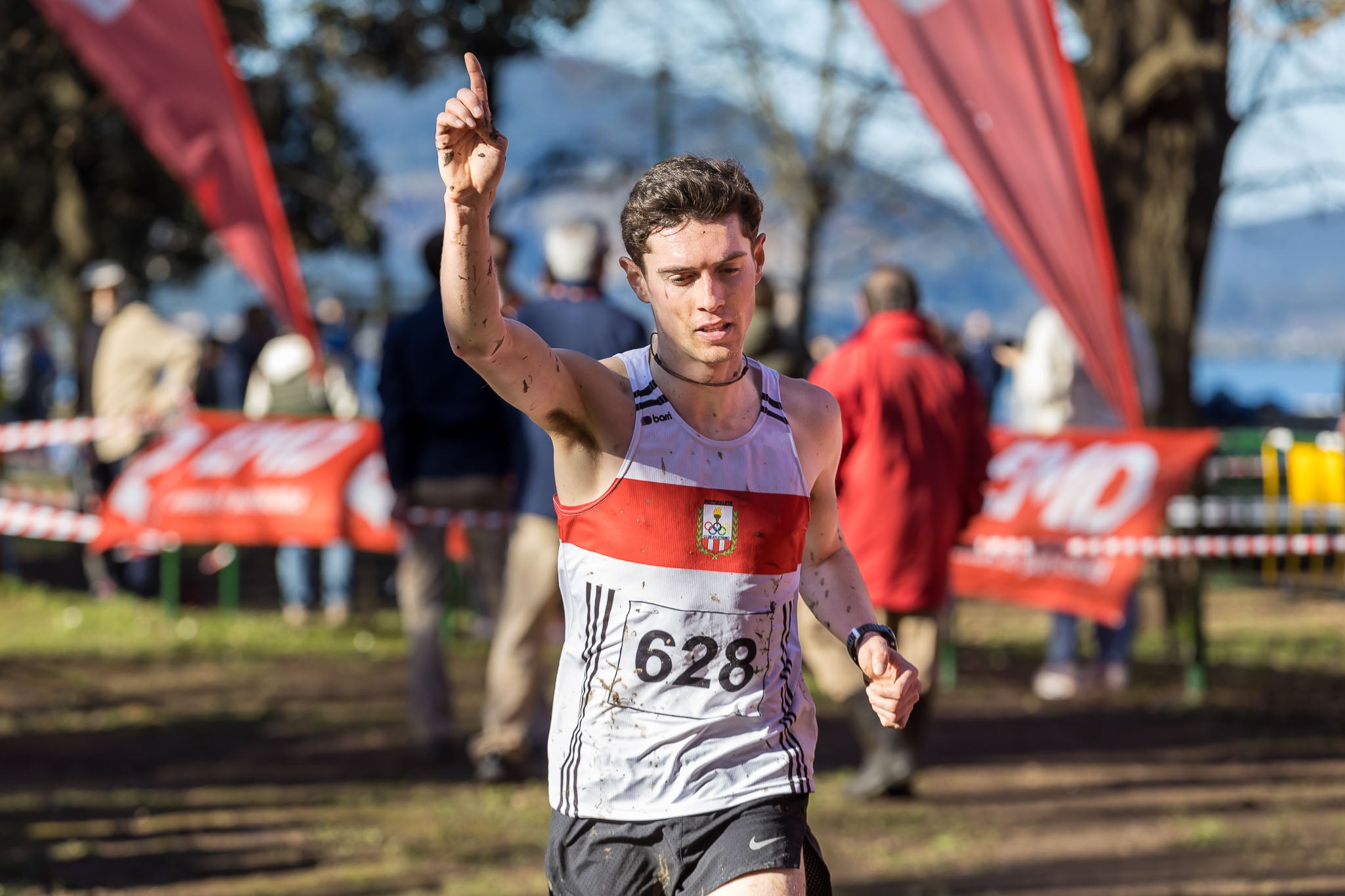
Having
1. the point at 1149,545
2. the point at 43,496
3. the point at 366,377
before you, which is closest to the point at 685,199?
the point at 1149,545

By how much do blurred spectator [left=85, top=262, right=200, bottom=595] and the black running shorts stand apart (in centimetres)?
883

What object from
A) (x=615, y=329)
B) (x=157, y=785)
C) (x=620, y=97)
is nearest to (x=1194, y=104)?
(x=615, y=329)

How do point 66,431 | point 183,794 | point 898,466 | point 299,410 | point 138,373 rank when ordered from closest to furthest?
point 898,466, point 183,794, point 66,431, point 138,373, point 299,410

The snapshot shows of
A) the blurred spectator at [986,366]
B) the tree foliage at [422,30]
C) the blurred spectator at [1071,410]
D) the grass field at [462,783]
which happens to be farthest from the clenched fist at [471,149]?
the tree foliage at [422,30]

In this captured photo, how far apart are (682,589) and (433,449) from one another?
4460mm

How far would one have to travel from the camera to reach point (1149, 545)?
335 inches

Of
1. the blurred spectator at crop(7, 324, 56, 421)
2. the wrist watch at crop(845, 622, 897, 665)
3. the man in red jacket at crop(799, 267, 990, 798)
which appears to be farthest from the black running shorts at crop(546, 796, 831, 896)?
the blurred spectator at crop(7, 324, 56, 421)

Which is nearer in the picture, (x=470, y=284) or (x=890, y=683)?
(x=470, y=284)

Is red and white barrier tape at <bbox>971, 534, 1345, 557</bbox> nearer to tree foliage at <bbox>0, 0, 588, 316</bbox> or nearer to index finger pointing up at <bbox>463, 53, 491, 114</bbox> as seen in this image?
index finger pointing up at <bbox>463, 53, 491, 114</bbox>

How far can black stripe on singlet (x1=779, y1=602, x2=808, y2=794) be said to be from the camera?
9.80 ft

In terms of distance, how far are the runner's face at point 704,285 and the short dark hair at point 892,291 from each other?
3.76 meters

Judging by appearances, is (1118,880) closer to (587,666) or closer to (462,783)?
(462,783)

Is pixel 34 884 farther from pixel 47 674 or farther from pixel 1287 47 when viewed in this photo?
pixel 1287 47

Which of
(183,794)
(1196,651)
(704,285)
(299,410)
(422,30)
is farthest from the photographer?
(422,30)
